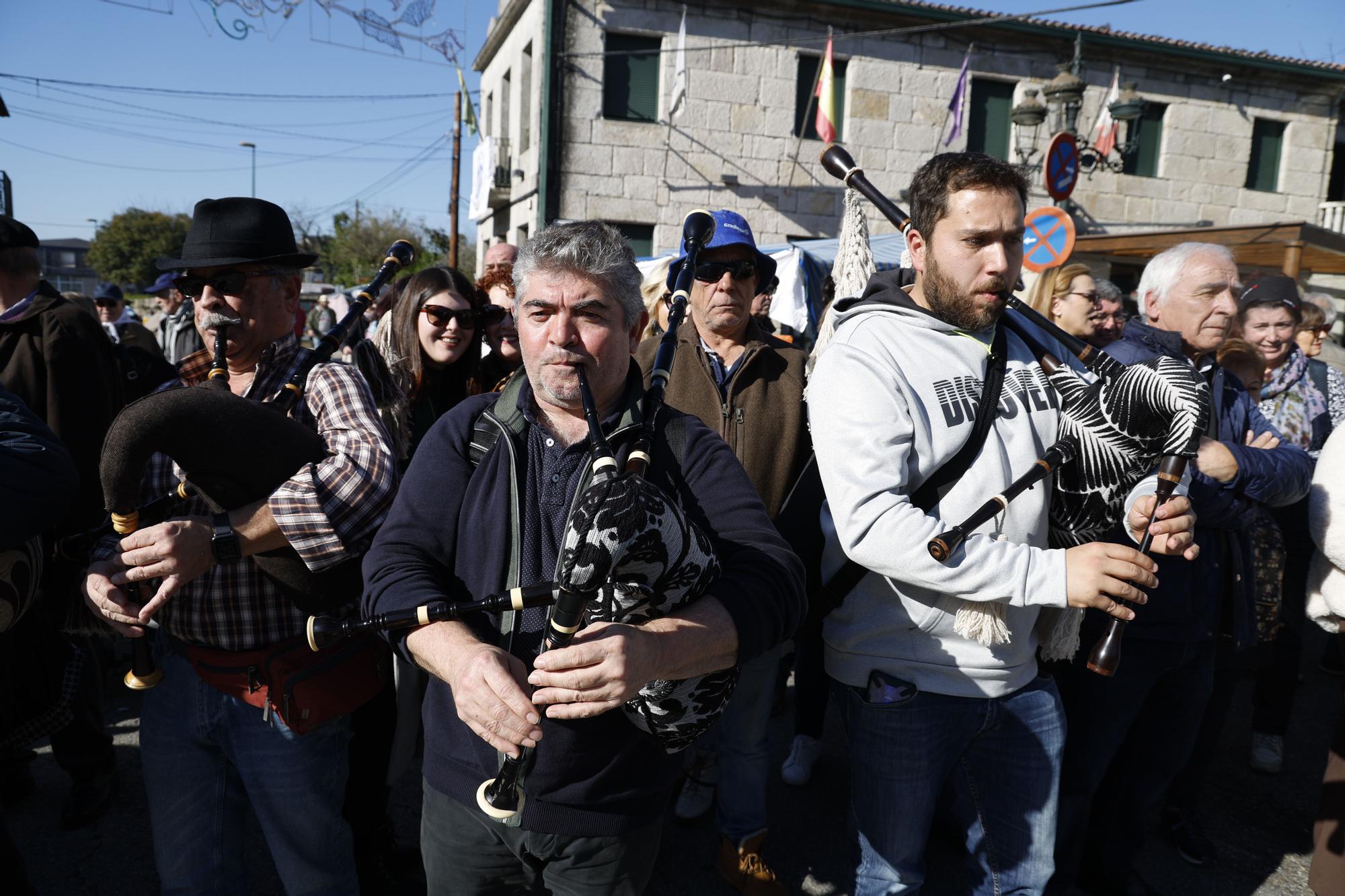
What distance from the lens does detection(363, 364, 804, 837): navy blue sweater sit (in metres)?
1.67

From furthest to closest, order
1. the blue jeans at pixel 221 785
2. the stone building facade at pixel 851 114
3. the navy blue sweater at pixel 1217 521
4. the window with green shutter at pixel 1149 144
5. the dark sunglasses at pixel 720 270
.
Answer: the window with green shutter at pixel 1149 144 < the stone building facade at pixel 851 114 < the dark sunglasses at pixel 720 270 < the navy blue sweater at pixel 1217 521 < the blue jeans at pixel 221 785

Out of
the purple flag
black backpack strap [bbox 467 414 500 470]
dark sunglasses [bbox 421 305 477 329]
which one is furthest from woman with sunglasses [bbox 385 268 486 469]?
the purple flag

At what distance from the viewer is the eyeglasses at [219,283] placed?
2221 millimetres

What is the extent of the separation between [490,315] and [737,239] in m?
1.12

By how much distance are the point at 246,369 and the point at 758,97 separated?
14.1 metres

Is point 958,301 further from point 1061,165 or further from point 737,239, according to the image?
point 1061,165

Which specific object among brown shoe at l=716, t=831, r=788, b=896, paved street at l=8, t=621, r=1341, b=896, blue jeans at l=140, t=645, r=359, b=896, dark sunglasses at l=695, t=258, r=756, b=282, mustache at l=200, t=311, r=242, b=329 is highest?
dark sunglasses at l=695, t=258, r=756, b=282

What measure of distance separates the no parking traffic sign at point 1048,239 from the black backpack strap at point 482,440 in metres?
4.72

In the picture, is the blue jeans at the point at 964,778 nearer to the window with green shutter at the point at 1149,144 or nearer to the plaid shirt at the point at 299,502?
the plaid shirt at the point at 299,502

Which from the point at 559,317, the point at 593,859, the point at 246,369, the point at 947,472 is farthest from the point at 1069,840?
the point at 246,369

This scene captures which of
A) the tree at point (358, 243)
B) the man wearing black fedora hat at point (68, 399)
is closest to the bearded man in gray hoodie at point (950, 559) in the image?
the man wearing black fedora hat at point (68, 399)

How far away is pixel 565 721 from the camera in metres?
1.68

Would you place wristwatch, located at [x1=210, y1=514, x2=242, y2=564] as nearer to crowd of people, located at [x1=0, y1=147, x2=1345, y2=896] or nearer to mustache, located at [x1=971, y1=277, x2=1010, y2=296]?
crowd of people, located at [x1=0, y1=147, x2=1345, y2=896]

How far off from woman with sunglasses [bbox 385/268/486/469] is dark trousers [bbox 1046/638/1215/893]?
8.68 feet
